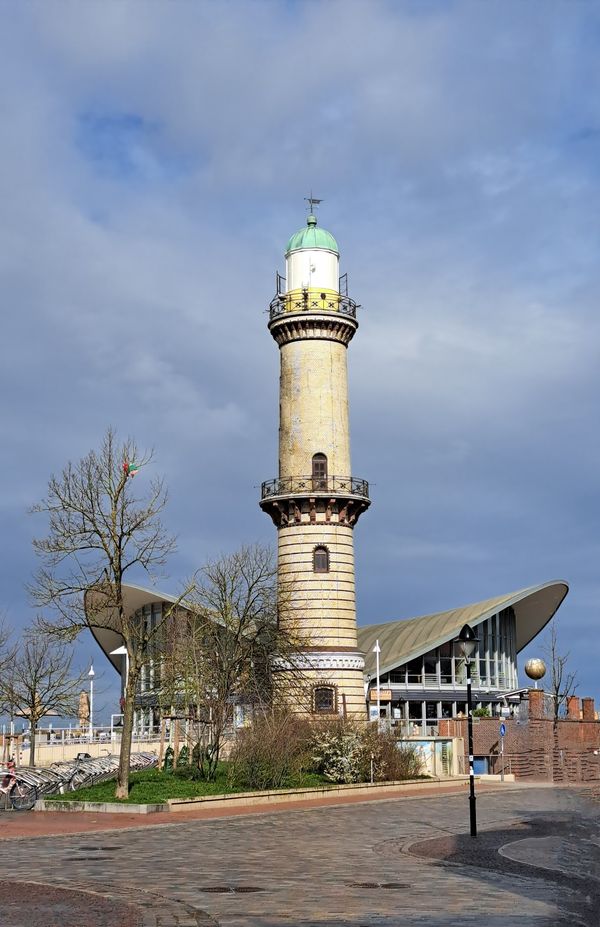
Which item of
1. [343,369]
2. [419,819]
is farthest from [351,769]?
[343,369]

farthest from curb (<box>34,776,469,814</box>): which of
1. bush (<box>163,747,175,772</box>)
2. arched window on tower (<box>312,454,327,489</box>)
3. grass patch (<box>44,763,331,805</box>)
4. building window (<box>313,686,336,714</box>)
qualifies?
arched window on tower (<box>312,454,327,489</box>)

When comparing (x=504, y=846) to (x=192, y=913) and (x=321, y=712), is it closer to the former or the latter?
(x=192, y=913)

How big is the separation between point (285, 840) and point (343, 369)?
35.0 metres

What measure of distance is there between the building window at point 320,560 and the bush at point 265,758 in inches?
577

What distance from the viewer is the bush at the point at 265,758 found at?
3725cm

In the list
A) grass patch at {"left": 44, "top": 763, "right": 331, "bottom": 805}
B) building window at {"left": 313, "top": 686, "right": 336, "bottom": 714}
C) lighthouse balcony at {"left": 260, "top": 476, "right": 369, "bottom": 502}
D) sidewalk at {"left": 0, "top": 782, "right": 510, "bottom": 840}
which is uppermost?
lighthouse balcony at {"left": 260, "top": 476, "right": 369, "bottom": 502}

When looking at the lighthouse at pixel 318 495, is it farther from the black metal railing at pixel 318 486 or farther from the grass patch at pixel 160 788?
the grass patch at pixel 160 788

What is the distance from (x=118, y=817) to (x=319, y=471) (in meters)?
27.0

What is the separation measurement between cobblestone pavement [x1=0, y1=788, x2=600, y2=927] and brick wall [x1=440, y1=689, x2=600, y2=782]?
23.2m

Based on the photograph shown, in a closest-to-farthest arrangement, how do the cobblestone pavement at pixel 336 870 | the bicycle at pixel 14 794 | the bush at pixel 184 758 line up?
the cobblestone pavement at pixel 336 870 < the bicycle at pixel 14 794 < the bush at pixel 184 758

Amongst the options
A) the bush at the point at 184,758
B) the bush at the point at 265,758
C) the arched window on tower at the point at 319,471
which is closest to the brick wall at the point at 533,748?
the arched window on tower at the point at 319,471

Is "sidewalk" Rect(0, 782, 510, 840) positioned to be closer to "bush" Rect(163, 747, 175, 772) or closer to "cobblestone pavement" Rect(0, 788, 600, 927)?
"cobblestone pavement" Rect(0, 788, 600, 927)

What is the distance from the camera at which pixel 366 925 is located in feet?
41.0

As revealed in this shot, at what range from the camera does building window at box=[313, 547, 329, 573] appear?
176 ft
